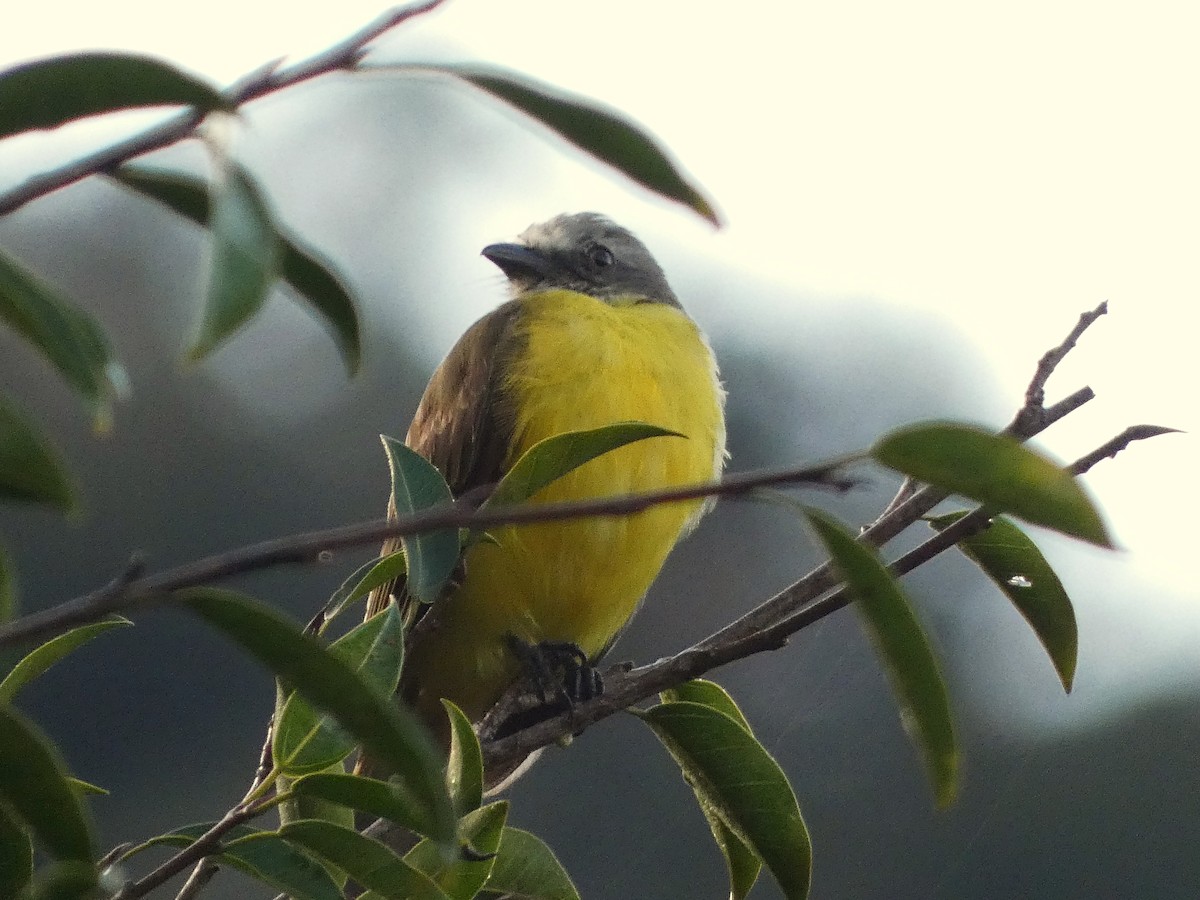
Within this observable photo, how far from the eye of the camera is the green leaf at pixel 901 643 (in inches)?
43.6

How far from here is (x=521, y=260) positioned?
4867mm

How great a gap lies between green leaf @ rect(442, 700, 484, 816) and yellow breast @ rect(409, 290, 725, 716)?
1.53m

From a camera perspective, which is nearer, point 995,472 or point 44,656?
point 995,472

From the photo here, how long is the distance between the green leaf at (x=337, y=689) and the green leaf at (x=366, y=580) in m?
0.74

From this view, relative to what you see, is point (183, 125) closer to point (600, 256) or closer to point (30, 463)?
point (30, 463)

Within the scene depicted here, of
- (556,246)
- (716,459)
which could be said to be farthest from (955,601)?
(716,459)

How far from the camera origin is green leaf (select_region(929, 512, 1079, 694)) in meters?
1.90

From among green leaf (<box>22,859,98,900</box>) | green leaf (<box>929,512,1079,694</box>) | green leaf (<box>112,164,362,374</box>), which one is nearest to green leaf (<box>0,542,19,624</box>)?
green leaf (<box>22,859,98,900</box>)

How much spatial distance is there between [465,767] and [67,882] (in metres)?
0.56

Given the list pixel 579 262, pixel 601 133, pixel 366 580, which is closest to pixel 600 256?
pixel 579 262

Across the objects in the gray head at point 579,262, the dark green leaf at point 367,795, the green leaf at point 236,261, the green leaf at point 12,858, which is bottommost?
the dark green leaf at point 367,795

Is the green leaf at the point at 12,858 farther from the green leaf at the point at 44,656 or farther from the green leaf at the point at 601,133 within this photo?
the green leaf at the point at 601,133

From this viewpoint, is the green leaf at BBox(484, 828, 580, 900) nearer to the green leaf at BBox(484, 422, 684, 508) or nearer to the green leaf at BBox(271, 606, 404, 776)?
the green leaf at BBox(271, 606, 404, 776)

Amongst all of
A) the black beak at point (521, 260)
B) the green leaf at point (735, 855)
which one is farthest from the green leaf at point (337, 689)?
the black beak at point (521, 260)
